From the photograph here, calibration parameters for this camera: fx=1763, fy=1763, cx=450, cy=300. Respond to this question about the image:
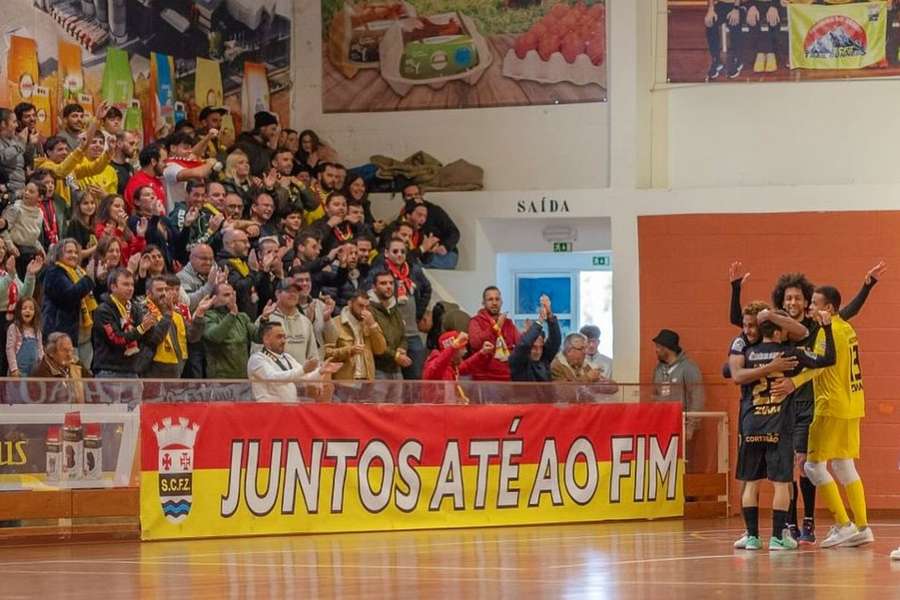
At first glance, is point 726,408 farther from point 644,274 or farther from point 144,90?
point 144,90

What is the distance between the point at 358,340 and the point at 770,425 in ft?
17.1

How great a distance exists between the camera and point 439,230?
21297mm

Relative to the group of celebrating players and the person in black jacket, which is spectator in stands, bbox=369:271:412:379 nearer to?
the person in black jacket

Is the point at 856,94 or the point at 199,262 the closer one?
the point at 199,262

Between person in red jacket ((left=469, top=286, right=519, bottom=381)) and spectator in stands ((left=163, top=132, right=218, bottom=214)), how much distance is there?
3.21 m

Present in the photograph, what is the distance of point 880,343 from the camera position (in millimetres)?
19766

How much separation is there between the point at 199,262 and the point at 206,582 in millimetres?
6090

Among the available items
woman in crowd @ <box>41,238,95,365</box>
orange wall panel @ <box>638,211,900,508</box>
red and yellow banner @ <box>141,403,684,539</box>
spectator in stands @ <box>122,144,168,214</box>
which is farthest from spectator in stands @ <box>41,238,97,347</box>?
orange wall panel @ <box>638,211,900,508</box>

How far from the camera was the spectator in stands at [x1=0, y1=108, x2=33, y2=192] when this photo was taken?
1628 centimetres

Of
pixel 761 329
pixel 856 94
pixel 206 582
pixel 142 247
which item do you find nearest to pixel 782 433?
pixel 761 329

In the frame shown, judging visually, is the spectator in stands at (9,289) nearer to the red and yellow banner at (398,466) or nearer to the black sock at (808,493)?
the red and yellow banner at (398,466)

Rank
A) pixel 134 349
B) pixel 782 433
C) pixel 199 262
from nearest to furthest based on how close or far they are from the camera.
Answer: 1. pixel 782 433
2. pixel 134 349
3. pixel 199 262

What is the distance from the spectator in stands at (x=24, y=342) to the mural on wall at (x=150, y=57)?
4.32 meters

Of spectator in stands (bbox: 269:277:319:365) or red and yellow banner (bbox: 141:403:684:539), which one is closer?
red and yellow banner (bbox: 141:403:684:539)
